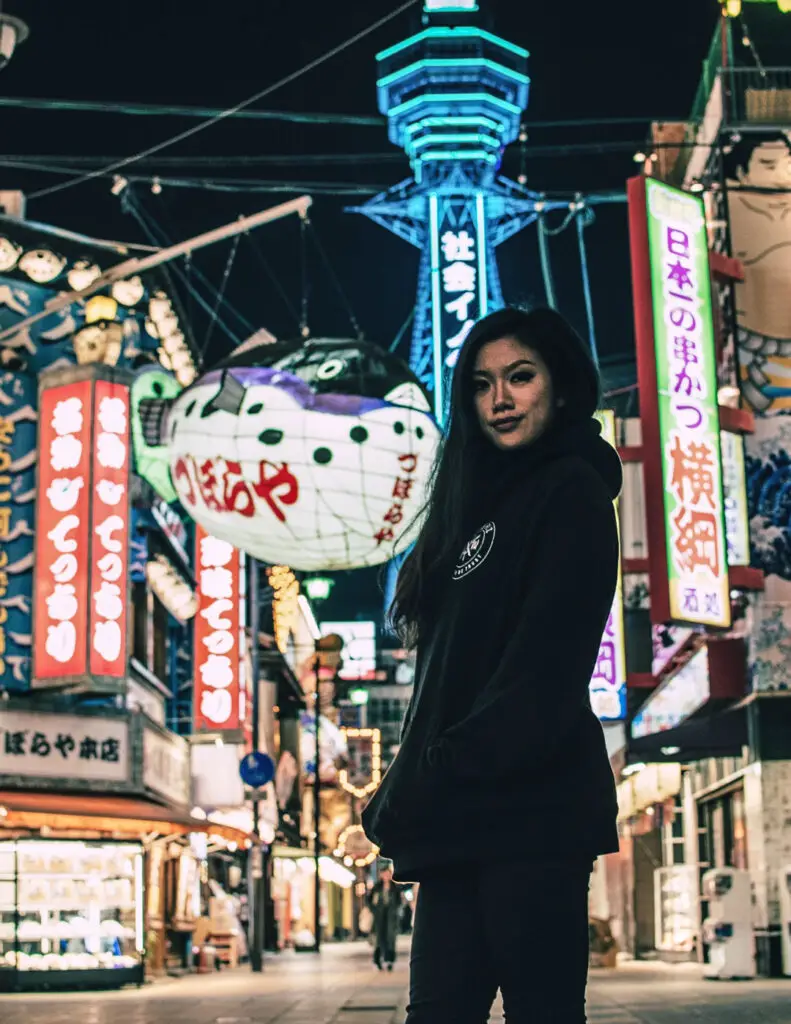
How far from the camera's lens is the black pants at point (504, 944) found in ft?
10.8

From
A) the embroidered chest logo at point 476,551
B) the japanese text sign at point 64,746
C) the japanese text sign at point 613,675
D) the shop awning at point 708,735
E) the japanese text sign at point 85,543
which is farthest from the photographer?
the japanese text sign at point 613,675

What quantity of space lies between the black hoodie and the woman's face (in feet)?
0.37

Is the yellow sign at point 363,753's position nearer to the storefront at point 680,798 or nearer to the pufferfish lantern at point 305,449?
the storefront at point 680,798

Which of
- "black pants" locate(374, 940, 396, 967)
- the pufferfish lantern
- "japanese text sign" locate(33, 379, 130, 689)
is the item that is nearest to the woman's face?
the pufferfish lantern

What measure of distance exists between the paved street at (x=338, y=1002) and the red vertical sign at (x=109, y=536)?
4.38 meters

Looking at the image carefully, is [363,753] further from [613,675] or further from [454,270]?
[613,675]

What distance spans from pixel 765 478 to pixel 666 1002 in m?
10.8

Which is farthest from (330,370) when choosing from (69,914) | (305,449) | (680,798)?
(680,798)

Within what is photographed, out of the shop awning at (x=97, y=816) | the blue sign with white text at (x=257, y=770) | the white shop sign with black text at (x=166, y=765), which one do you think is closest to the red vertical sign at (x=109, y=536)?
the shop awning at (x=97, y=816)

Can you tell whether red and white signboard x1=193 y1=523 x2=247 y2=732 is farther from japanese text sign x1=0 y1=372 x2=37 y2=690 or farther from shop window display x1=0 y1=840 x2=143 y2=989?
shop window display x1=0 y1=840 x2=143 y2=989

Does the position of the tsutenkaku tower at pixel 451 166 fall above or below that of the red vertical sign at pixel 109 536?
above

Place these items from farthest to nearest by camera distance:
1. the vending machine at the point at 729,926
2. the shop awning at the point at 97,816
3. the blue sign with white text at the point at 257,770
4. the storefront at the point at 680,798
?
the blue sign with white text at the point at 257,770 < the storefront at the point at 680,798 < the shop awning at the point at 97,816 < the vending machine at the point at 729,926

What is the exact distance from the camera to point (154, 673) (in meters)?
31.4

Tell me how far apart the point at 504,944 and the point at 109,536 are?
67.2 ft
